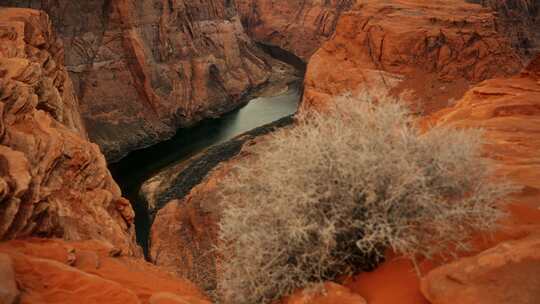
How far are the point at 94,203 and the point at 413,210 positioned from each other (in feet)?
33.2

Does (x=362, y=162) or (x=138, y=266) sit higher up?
(x=362, y=162)

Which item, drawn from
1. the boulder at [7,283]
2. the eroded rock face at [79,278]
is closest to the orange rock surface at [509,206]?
the eroded rock face at [79,278]

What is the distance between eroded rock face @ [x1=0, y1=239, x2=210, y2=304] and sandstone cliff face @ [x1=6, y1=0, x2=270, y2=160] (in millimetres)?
25782

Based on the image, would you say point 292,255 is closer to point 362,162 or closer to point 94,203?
point 362,162

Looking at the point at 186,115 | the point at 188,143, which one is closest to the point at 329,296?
the point at 188,143

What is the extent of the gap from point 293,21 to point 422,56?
38784mm

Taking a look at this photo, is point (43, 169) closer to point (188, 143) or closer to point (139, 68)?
point (188, 143)

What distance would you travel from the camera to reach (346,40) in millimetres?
32812

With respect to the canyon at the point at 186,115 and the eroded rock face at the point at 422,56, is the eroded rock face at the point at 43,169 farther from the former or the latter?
the eroded rock face at the point at 422,56

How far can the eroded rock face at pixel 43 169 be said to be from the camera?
9.20 meters

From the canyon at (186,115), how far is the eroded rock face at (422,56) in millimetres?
91

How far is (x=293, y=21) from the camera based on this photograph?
215 ft

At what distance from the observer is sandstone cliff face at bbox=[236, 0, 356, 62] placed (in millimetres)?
62094

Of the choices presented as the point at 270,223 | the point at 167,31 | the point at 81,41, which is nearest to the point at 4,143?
the point at 270,223
